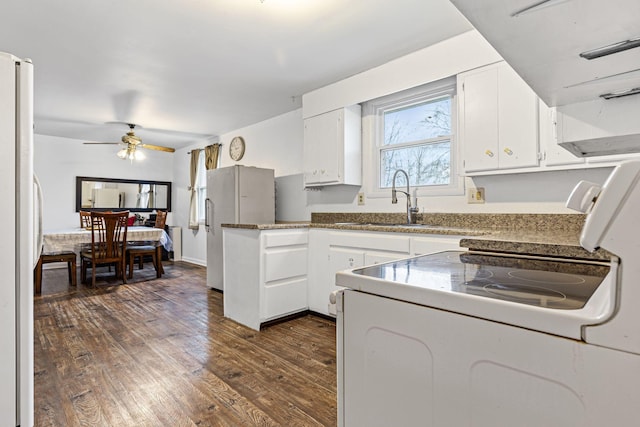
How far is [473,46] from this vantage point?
2537mm

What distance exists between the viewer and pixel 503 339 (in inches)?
24.6

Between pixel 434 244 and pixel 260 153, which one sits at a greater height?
pixel 260 153

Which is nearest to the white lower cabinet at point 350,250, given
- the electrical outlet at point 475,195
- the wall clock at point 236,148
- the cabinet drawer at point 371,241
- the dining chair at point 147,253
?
the cabinet drawer at point 371,241

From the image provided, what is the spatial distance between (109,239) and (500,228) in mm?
4604

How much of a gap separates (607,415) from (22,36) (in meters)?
3.88

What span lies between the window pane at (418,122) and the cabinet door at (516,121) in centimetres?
66

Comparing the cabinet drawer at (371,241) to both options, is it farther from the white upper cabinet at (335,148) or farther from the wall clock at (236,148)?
the wall clock at (236,148)

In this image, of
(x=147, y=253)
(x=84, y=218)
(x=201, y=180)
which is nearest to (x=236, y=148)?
(x=201, y=180)

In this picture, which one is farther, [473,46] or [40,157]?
[40,157]

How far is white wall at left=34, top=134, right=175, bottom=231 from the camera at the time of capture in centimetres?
586

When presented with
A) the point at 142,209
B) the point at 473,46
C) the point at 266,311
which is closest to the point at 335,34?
the point at 473,46

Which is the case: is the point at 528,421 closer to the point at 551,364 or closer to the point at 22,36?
the point at 551,364

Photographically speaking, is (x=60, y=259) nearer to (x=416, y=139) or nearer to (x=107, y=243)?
(x=107, y=243)

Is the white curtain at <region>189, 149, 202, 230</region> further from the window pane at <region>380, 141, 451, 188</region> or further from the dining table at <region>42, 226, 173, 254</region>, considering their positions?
the window pane at <region>380, 141, 451, 188</region>
